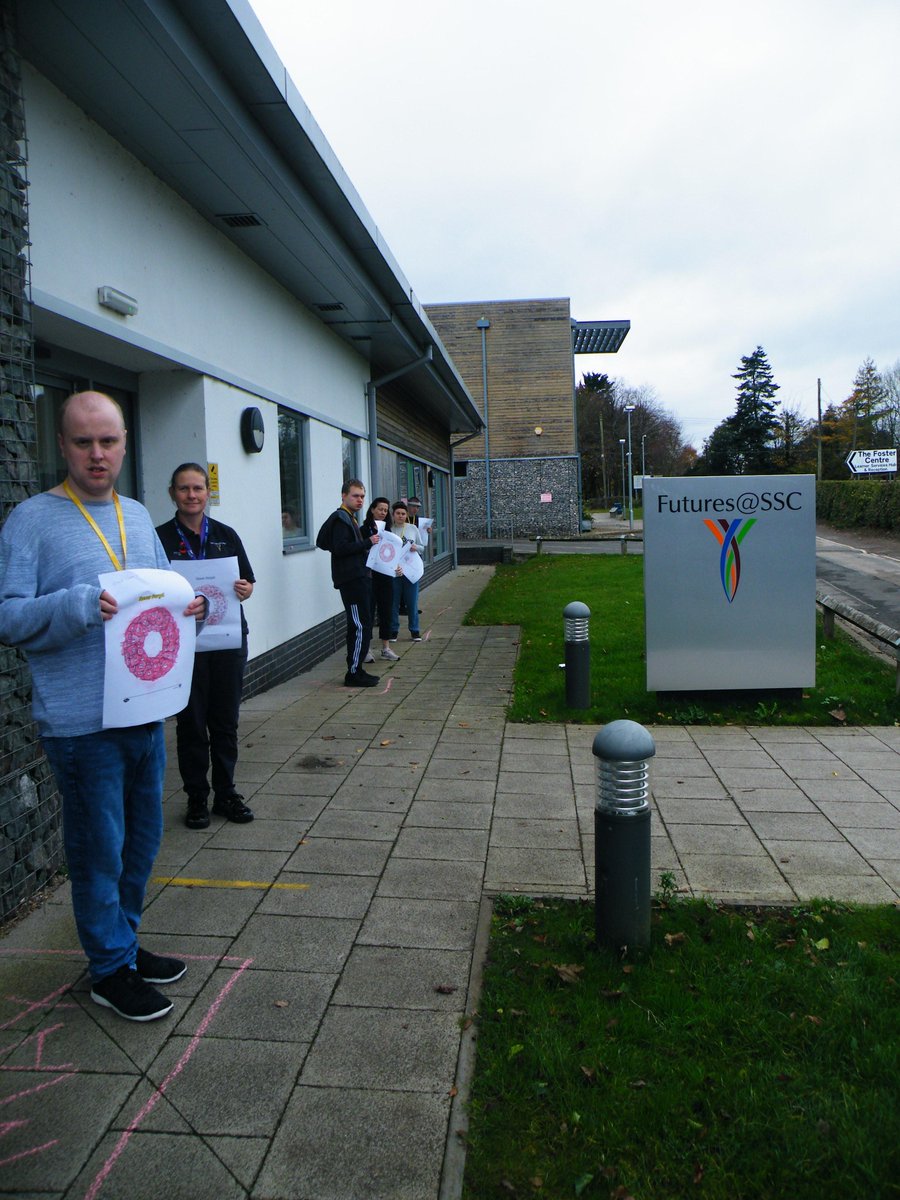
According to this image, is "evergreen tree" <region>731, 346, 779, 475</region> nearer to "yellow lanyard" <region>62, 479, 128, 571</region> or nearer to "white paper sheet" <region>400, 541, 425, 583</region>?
"white paper sheet" <region>400, 541, 425, 583</region>

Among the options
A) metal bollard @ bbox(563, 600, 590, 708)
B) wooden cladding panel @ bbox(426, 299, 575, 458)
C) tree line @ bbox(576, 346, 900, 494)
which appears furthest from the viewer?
tree line @ bbox(576, 346, 900, 494)

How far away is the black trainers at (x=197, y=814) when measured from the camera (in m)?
5.11

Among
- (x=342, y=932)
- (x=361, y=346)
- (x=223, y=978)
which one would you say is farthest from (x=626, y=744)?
(x=361, y=346)

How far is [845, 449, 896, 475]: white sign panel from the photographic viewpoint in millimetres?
46875

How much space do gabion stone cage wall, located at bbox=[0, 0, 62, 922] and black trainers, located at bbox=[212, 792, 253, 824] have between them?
1.07 meters

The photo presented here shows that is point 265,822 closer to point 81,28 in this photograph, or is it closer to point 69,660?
point 69,660

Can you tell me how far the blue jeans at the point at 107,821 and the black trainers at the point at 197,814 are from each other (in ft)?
5.83

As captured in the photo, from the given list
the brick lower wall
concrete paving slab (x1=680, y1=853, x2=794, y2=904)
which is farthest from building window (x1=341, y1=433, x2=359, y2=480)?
the brick lower wall

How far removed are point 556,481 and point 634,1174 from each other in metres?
43.1

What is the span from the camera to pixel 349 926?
3.94 metres

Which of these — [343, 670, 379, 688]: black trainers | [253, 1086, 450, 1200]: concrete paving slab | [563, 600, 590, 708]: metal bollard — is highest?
[563, 600, 590, 708]: metal bollard

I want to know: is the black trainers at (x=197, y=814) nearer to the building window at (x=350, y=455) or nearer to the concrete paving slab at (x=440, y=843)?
the concrete paving slab at (x=440, y=843)

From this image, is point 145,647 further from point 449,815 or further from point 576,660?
point 576,660

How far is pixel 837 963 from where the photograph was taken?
3557mm
